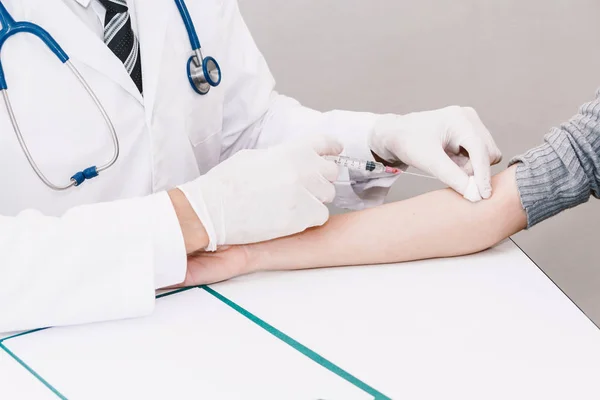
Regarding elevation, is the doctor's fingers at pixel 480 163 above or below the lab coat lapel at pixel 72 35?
below

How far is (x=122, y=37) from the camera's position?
45.2 inches

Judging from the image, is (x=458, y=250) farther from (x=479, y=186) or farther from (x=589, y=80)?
(x=589, y=80)

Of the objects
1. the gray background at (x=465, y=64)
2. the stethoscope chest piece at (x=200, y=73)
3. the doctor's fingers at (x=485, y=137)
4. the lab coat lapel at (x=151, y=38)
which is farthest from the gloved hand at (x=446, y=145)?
the gray background at (x=465, y=64)

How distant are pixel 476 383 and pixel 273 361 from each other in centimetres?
24

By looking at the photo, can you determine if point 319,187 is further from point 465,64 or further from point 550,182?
point 465,64

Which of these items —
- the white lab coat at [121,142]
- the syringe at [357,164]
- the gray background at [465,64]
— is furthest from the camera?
the gray background at [465,64]

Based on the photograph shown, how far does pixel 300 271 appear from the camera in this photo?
3.38ft

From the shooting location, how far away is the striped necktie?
44.6 inches

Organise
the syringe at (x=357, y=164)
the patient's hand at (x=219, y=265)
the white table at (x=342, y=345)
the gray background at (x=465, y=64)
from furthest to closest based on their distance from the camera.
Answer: the gray background at (x=465, y=64) → the syringe at (x=357, y=164) → the patient's hand at (x=219, y=265) → the white table at (x=342, y=345)

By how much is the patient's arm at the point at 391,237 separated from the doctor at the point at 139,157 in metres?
0.03

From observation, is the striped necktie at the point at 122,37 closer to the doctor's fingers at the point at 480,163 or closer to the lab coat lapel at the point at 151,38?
the lab coat lapel at the point at 151,38

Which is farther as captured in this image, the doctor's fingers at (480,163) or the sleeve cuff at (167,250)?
the doctor's fingers at (480,163)

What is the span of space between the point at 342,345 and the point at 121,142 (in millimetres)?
594

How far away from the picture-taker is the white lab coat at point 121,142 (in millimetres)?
873
